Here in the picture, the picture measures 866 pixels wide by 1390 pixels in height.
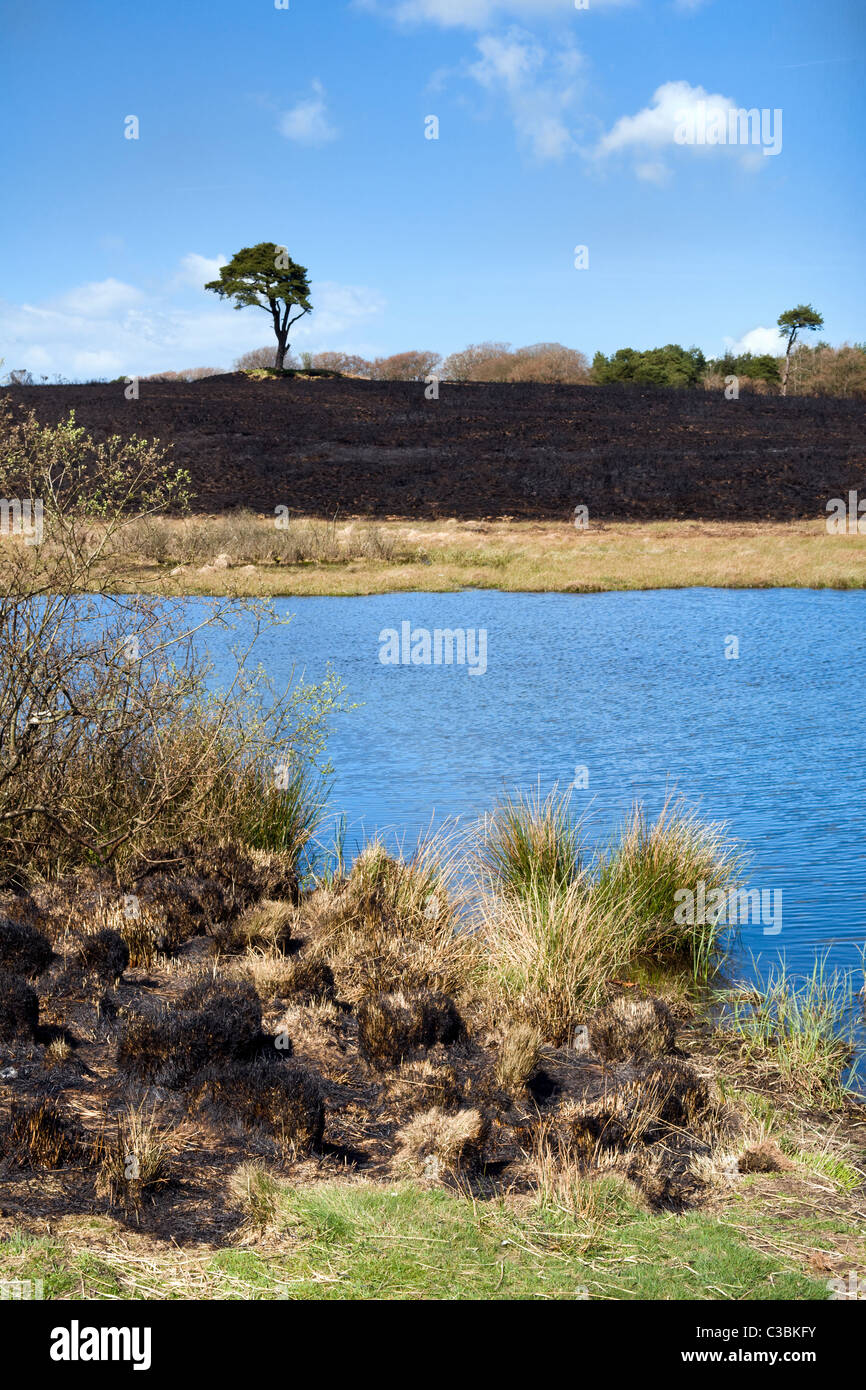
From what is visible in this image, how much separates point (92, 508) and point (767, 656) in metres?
12.6

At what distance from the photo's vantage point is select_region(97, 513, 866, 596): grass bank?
26781mm

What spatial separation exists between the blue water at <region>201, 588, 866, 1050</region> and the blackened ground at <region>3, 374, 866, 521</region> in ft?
53.3

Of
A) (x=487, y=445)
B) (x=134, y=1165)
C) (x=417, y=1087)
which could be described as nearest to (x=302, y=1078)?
(x=417, y=1087)

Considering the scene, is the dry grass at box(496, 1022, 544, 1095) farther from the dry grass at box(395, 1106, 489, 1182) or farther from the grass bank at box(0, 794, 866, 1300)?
the dry grass at box(395, 1106, 489, 1182)

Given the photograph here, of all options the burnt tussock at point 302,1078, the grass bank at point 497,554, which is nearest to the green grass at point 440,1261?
the burnt tussock at point 302,1078

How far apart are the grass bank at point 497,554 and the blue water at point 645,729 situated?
3879 millimetres

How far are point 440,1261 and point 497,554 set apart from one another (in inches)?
1075

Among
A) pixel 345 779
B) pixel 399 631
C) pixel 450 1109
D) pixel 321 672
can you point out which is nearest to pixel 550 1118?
pixel 450 1109

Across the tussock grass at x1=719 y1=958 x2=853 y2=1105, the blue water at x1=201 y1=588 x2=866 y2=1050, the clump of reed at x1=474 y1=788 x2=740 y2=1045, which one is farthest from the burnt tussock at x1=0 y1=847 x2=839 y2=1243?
the blue water at x1=201 y1=588 x2=866 y2=1050

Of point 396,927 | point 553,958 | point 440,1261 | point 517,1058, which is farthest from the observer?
point 396,927

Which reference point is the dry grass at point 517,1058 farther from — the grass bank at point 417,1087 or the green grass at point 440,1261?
the green grass at point 440,1261

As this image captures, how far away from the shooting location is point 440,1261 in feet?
12.4

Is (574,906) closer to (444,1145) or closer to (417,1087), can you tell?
(417,1087)

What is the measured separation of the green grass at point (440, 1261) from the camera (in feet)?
11.8
